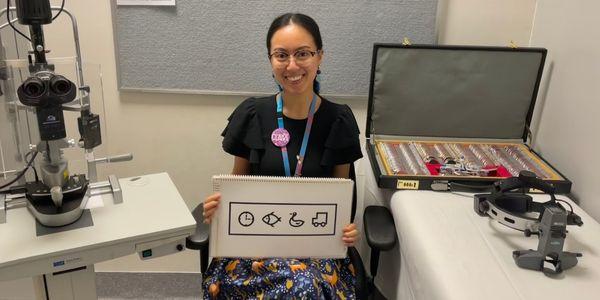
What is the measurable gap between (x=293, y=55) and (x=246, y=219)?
1.57 ft

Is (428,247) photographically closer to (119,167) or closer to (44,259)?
(44,259)

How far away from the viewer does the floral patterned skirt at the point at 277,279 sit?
49.8 inches

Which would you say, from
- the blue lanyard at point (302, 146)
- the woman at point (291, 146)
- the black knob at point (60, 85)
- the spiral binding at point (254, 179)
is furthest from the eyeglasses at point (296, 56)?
the black knob at point (60, 85)

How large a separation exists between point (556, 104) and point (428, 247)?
0.86m

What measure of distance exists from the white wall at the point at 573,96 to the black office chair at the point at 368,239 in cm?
62

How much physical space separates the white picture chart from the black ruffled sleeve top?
178 millimetres

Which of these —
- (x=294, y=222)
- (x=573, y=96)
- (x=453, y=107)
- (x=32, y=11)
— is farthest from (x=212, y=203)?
(x=573, y=96)

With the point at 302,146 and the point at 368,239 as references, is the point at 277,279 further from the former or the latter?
the point at 302,146

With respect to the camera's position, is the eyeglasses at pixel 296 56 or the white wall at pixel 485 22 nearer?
the eyeglasses at pixel 296 56

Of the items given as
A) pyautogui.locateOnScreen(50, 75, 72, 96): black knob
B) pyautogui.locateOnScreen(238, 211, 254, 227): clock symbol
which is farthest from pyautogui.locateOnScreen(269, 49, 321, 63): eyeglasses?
pyautogui.locateOnScreen(50, 75, 72, 96): black knob

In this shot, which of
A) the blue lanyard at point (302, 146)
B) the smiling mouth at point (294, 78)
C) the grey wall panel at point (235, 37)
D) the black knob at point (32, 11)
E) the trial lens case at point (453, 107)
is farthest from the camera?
the grey wall panel at point (235, 37)

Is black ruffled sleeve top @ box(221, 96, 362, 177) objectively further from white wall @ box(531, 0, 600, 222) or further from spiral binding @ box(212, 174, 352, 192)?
white wall @ box(531, 0, 600, 222)

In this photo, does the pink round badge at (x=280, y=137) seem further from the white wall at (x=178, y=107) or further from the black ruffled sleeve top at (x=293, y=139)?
the white wall at (x=178, y=107)

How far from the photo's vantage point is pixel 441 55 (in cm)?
166
